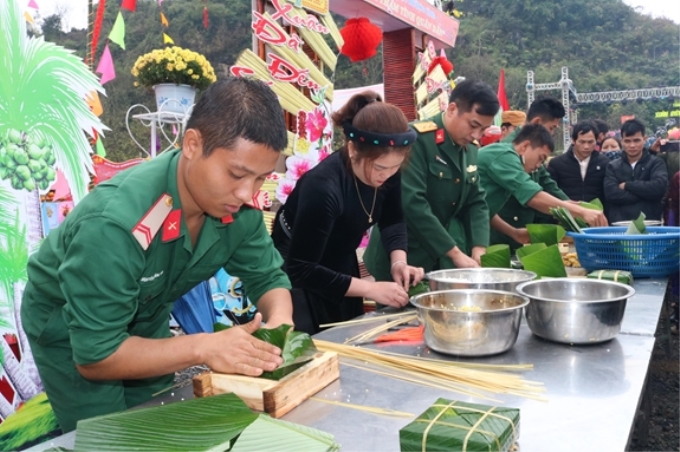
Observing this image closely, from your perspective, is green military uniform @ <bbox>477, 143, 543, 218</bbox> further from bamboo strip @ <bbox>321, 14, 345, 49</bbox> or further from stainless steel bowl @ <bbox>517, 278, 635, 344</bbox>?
stainless steel bowl @ <bbox>517, 278, 635, 344</bbox>

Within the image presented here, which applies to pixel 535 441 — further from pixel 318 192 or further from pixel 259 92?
pixel 318 192

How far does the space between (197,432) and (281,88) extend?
3328mm

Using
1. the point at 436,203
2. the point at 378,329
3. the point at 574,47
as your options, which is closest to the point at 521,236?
the point at 436,203

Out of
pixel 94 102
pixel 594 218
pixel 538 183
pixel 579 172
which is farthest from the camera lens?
pixel 579 172

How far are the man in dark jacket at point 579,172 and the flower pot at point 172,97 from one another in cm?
401

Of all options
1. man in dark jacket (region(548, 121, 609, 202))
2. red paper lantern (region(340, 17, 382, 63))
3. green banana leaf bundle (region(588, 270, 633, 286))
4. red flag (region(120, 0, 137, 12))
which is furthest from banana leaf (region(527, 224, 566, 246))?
man in dark jacket (region(548, 121, 609, 202))

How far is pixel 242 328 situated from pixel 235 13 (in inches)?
223

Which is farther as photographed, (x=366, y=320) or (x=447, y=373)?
(x=366, y=320)

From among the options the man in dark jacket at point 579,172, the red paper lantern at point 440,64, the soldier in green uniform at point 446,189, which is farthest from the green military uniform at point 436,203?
the red paper lantern at point 440,64

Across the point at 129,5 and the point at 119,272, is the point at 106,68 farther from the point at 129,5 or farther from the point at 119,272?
the point at 119,272

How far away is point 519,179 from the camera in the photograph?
12.9ft

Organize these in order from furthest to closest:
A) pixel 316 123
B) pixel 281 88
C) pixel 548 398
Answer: pixel 316 123, pixel 281 88, pixel 548 398

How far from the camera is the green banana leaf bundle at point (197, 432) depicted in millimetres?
1121

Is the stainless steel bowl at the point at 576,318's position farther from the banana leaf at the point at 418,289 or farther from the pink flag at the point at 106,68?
the pink flag at the point at 106,68
